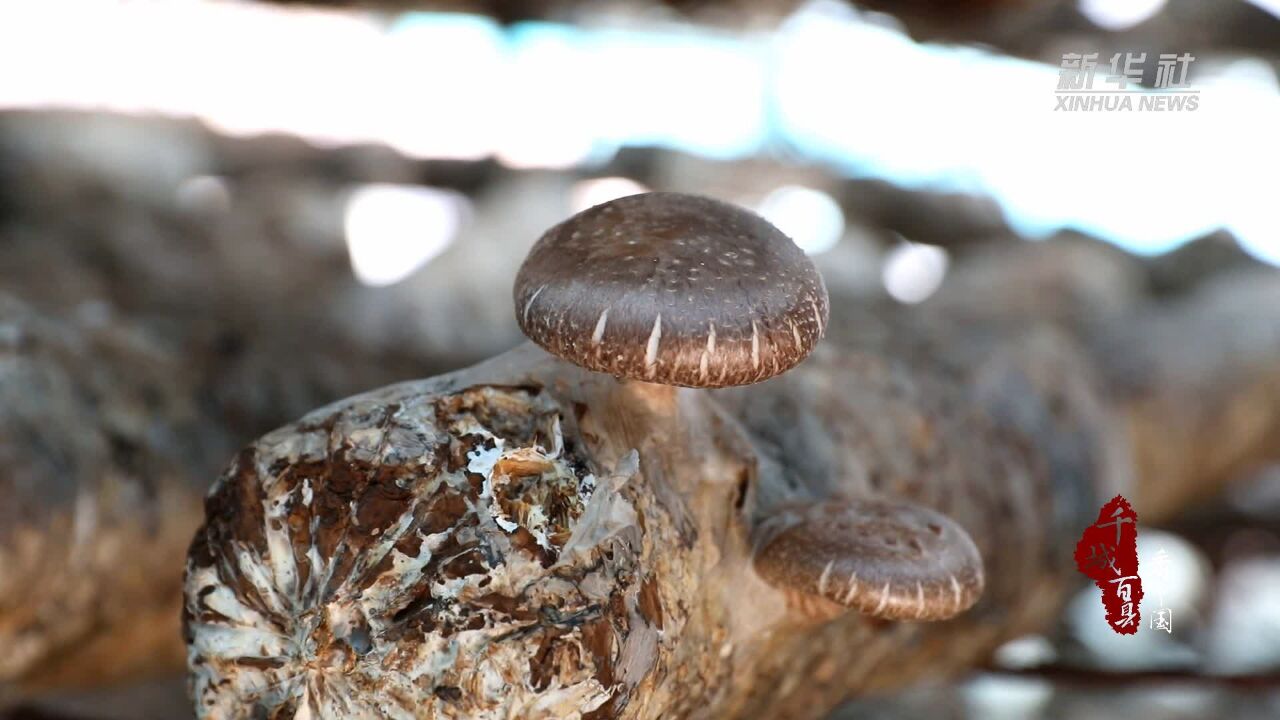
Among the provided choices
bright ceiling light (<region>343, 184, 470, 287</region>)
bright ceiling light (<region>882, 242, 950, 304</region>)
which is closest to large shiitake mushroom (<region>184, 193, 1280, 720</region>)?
bright ceiling light (<region>343, 184, 470, 287</region>)

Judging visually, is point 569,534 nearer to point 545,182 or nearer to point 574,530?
point 574,530

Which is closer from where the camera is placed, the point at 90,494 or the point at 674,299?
the point at 674,299

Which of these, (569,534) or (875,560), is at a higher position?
(569,534)

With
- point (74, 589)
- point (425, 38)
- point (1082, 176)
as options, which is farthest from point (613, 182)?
point (74, 589)

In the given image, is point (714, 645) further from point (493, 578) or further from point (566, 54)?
point (566, 54)

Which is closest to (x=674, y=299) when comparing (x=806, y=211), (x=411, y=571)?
(x=411, y=571)

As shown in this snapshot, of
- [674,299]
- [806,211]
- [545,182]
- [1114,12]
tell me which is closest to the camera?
[674,299]

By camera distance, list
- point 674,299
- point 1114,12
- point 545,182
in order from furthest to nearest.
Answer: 1. point 545,182
2. point 1114,12
3. point 674,299

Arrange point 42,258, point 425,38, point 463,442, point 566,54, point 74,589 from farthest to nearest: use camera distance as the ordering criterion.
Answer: point 566,54, point 425,38, point 42,258, point 74,589, point 463,442
